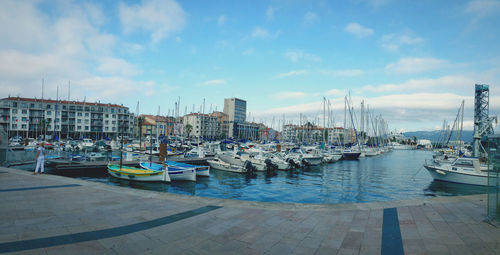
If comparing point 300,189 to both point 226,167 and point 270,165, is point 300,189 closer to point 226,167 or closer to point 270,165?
point 270,165

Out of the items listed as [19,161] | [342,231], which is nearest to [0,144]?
[19,161]

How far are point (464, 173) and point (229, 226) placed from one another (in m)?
25.8

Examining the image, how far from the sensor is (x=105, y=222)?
23.4ft

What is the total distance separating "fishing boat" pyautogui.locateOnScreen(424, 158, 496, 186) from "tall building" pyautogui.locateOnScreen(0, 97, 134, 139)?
7841 centimetres

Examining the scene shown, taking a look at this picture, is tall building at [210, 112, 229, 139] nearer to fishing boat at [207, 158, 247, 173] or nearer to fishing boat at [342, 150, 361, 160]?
fishing boat at [342, 150, 361, 160]

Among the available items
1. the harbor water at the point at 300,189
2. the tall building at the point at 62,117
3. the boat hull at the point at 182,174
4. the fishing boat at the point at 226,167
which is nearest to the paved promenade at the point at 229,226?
the harbor water at the point at 300,189

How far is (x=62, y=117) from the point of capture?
90438 mm

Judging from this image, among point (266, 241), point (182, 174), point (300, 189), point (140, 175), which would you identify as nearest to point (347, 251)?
point (266, 241)

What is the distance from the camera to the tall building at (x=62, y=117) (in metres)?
82.9

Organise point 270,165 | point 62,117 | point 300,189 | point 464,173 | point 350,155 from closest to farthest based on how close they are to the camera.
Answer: point 300,189
point 464,173
point 270,165
point 350,155
point 62,117

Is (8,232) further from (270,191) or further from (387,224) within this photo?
(270,191)

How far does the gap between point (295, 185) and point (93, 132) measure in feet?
325

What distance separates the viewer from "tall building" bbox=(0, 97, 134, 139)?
82.9 m

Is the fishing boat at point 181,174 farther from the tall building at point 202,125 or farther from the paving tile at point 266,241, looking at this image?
the tall building at point 202,125
